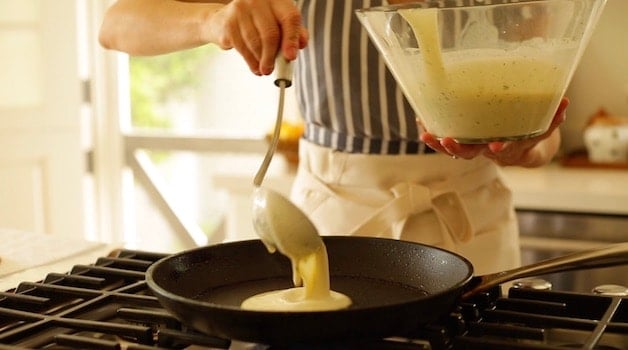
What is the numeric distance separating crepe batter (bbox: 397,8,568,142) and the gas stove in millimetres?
168

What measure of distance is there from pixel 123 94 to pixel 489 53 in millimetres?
2260

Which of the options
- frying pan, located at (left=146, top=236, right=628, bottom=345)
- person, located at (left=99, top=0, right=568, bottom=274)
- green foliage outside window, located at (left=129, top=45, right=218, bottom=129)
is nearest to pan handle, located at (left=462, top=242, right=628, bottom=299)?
frying pan, located at (left=146, top=236, right=628, bottom=345)

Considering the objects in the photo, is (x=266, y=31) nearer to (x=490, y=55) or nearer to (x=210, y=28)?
(x=210, y=28)

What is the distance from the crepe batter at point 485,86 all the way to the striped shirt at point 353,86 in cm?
37

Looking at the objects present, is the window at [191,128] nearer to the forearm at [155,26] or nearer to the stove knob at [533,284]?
the forearm at [155,26]

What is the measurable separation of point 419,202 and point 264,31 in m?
0.48

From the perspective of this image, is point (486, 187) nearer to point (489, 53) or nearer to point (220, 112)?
point (489, 53)

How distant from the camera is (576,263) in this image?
2.52 feet

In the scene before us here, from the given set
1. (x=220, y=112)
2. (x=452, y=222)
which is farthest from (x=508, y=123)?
(x=220, y=112)

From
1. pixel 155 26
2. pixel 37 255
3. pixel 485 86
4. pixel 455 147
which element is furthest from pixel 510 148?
pixel 37 255

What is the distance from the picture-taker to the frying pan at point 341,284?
25.5 inches

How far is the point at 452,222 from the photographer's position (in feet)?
4.16

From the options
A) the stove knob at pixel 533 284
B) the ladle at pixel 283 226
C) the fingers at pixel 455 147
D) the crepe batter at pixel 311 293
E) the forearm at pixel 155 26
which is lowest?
the stove knob at pixel 533 284

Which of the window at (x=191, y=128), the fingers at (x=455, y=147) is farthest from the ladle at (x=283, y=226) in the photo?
the window at (x=191, y=128)
